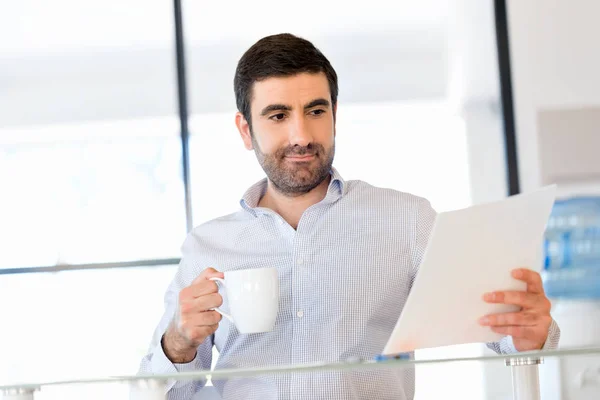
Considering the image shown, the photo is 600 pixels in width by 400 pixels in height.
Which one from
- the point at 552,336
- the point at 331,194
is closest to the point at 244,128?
the point at 331,194

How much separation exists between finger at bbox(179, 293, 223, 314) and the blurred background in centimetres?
203

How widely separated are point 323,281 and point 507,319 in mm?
502

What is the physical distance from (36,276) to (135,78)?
0.85m

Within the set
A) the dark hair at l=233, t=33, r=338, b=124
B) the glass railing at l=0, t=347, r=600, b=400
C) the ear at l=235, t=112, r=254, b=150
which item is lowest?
the glass railing at l=0, t=347, r=600, b=400

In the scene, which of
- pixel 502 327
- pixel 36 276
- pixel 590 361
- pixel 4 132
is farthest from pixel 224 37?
pixel 502 327

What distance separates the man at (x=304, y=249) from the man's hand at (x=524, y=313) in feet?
0.49

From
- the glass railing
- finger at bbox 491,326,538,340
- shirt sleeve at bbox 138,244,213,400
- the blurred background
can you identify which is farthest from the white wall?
finger at bbox 491,326,538,340

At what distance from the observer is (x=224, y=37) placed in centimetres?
348

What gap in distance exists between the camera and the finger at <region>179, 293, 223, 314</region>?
4.46 ft

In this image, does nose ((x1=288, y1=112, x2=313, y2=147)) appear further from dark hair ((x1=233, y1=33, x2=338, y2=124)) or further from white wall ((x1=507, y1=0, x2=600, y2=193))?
white wall ((x1=507, y1=0, x2=600, y2=193))

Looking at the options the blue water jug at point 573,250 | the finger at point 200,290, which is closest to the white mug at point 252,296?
the finger at point 200,290

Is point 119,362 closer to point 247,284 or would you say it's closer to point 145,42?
point 145,42

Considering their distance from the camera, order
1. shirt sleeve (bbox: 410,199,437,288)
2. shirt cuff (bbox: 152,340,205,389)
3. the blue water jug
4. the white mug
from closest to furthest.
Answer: the white mug < shirt cuff (bbox: 152,340,205,389) < shirt sleeve (bbox: 410,199,437,288) < the blue water jug

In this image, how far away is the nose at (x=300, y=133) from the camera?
5.65 ft
